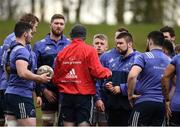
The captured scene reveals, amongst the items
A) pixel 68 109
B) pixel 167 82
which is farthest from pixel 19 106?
pixel 167 82

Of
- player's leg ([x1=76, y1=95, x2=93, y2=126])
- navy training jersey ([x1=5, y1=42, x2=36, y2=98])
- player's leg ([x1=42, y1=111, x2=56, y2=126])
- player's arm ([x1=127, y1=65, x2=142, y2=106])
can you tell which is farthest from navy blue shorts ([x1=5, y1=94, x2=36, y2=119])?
player's leg ([x1=42, y1=111, x2=56, y2=126])

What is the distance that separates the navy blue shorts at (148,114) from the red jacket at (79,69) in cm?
80

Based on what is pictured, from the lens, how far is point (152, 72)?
9445 millimetres

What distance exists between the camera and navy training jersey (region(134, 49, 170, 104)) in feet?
30.9

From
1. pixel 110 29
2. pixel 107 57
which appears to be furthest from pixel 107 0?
pixel 107 57

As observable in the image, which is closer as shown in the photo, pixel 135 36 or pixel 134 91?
pixel 134 91

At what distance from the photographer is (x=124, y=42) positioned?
1045 centimetres

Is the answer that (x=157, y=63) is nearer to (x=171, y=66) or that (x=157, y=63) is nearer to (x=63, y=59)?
(x=171, y=66)

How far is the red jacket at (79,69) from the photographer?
368 inches

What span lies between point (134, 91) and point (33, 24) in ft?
7.11

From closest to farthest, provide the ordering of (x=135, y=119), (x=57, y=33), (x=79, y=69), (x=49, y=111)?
(x=79, y=69) → (x=135, y=119) → (x=57, y=33) → (x=49, y=111)

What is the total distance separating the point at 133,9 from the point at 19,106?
27288 millimetres

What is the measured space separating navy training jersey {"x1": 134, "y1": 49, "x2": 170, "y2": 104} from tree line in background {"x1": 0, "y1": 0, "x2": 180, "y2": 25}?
2535 centimetres

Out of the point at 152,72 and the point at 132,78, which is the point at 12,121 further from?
the point at 152,72
